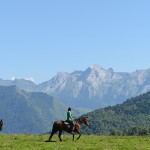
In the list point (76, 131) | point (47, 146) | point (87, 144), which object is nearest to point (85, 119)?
point (76, 131)

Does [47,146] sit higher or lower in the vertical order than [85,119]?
lower

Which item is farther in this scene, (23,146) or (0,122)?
(0,122)

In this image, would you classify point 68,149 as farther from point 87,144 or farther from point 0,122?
point 0,122

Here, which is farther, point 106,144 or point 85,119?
point 85,119

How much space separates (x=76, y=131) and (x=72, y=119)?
1.65 m

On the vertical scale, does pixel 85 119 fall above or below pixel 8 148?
above

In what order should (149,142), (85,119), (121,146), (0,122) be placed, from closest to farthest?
(121,146)
(149,142)
(85,119)
(0,122)

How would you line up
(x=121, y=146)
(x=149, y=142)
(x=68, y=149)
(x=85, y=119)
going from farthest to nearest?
(x=85, y=119)
(x=149, y=142)
(x=121, y=146)
(x=68, y=149)

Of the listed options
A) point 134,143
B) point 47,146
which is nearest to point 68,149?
point 47,146

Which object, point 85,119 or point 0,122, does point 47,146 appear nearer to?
point 85,119

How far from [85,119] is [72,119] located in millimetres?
2799

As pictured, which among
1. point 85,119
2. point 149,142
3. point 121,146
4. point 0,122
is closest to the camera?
point 121,146

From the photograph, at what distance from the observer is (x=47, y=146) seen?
1576 inches

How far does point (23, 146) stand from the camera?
40.4 meters
